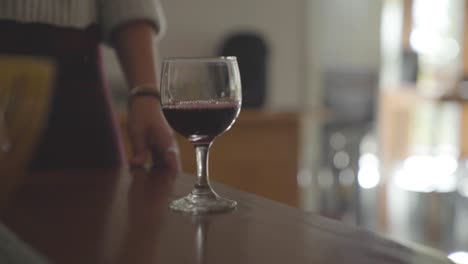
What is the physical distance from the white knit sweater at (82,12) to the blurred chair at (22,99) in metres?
0.55

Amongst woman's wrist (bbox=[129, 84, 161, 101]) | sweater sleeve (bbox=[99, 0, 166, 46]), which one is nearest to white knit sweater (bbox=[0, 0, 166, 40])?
sweater sleeve (bbox=[99, 0, 166, 46])

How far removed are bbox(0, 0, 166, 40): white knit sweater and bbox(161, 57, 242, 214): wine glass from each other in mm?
Result: 379

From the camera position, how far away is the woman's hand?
1061 millimetres

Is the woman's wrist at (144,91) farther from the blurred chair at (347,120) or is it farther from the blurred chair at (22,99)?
the blurred chair at (347,120)

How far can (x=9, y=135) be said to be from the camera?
55 centimetres

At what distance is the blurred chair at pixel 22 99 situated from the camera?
53cm

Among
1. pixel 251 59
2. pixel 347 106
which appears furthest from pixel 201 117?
pixel 347 106

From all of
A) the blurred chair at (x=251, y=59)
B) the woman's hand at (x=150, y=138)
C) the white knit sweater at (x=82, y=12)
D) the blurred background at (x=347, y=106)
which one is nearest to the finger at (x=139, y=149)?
the woman's hand at (x=150, y=138)

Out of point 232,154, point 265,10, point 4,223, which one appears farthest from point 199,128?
point 265,10

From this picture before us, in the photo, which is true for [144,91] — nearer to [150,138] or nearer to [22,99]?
[150,138]

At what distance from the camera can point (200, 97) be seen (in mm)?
771

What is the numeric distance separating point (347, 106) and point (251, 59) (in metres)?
1.13

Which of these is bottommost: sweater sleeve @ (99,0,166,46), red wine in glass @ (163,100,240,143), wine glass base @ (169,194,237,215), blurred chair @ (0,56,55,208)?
wine glass base @ (169,194,237,215)

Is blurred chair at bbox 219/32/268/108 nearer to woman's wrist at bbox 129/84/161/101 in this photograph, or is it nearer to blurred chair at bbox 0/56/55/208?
woman's wrist at bbox 129/84/161/101
